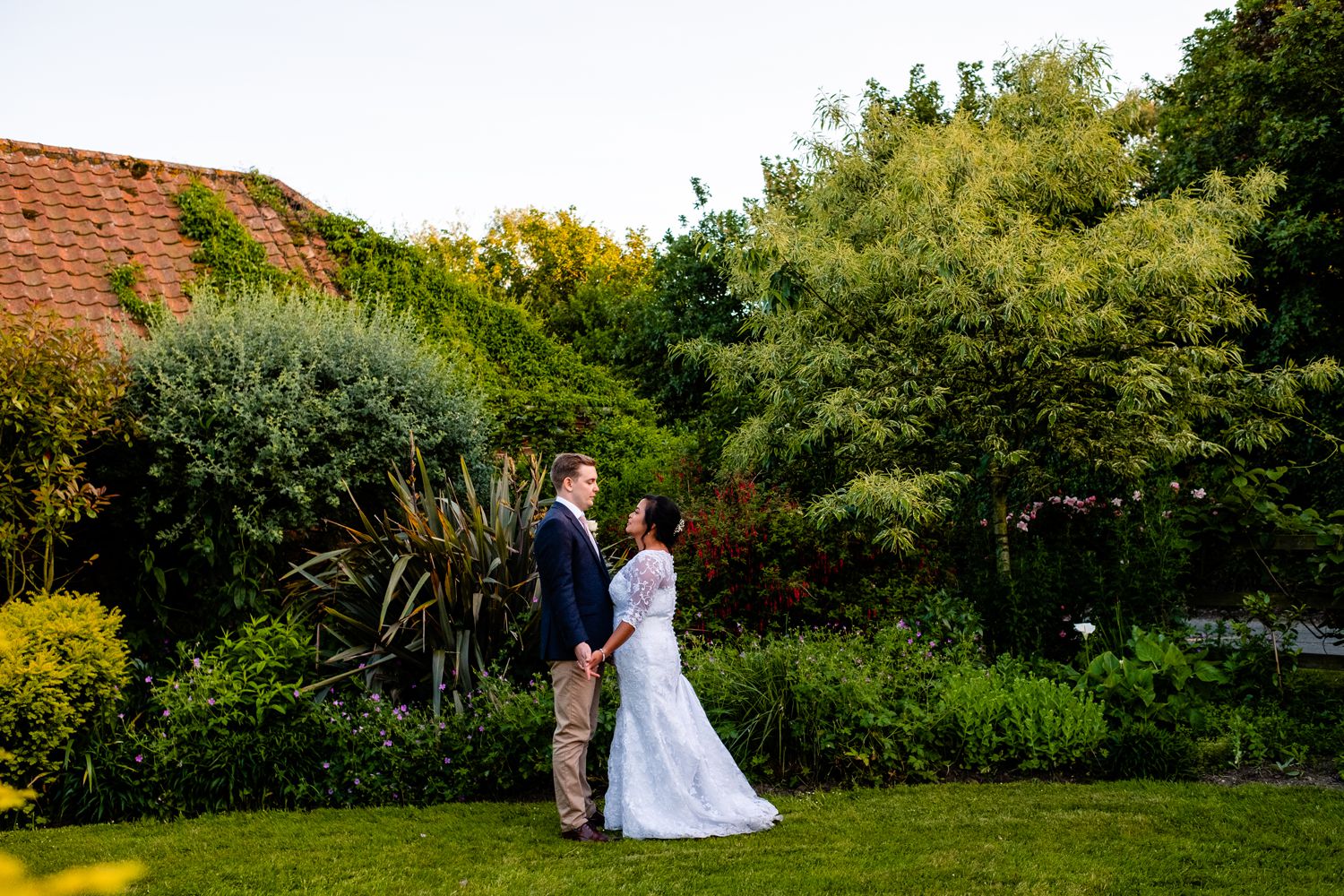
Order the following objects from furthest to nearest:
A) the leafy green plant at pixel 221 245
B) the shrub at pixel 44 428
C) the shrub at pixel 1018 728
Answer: the leafy green plant at pixel 221 245 < the shrub at pixel 44 428 < the shrub at pixel 1018 728

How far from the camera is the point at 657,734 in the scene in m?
5.06

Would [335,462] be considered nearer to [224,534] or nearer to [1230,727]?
[224,534]

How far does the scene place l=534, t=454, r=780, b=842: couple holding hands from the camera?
4992 mm

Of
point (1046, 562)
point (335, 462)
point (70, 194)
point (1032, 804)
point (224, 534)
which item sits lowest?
point (1032, 804)

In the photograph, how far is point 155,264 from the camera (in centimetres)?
1074

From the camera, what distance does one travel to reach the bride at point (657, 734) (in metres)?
5.01

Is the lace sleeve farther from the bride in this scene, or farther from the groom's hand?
the groom's hand

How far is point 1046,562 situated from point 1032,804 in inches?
114

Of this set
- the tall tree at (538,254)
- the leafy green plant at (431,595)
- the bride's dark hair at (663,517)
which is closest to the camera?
the bride's dark hair at (663,517)

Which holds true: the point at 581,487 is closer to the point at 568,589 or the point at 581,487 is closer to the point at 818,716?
the point at 568,589

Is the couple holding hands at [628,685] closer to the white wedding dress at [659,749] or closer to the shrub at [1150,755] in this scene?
the white wedding dress at [659,749]

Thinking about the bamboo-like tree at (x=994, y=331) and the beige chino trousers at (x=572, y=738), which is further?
the bamboo-like tree at (x=994, y=331)

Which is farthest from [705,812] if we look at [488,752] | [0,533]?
[0,533]

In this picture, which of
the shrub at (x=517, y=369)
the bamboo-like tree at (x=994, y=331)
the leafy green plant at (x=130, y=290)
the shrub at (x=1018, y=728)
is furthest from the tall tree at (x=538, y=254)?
the shrub at (x=1018, y=728)
